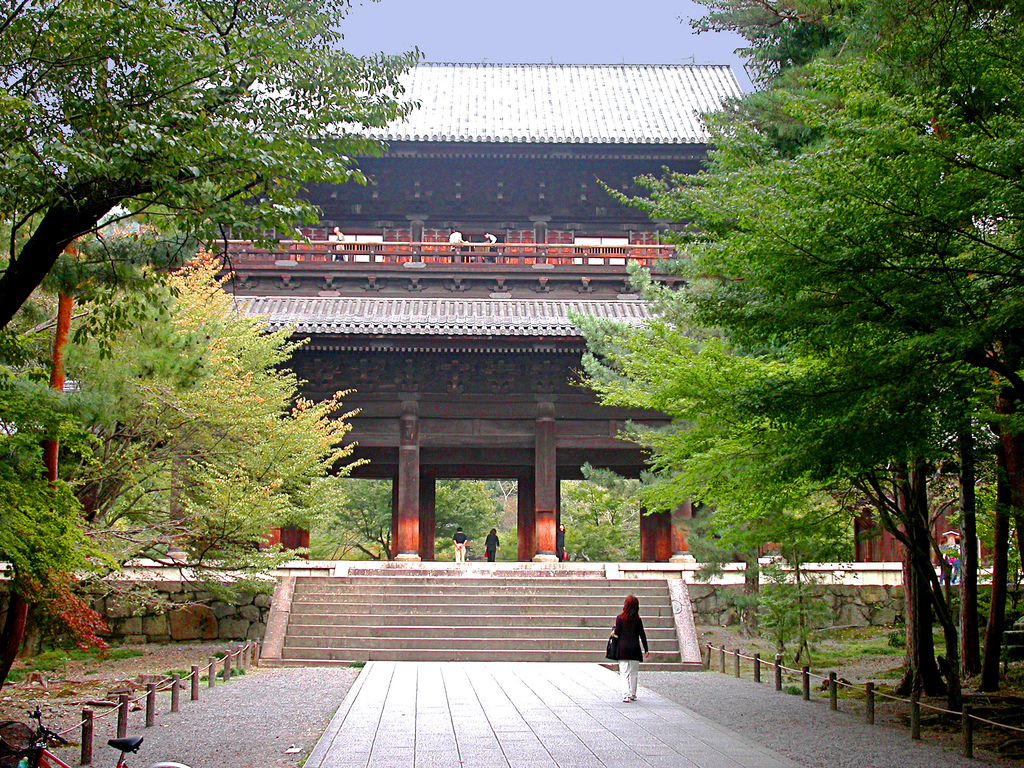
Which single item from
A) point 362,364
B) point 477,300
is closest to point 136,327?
point 362,364

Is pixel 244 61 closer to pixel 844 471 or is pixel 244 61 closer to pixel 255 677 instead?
pixel 844 471

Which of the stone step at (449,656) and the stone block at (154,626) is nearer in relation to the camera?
the stone step at (449,656)

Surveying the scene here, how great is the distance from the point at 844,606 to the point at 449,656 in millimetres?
8374

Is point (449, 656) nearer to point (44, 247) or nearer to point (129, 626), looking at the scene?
point (129, 626)

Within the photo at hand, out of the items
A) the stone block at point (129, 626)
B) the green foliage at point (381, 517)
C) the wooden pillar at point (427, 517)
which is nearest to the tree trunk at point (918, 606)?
the stone block at point (129, 626)

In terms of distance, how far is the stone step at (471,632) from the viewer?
56.2 feet

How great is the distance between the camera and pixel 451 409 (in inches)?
865

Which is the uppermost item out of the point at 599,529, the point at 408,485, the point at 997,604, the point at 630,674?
the point at 408,485

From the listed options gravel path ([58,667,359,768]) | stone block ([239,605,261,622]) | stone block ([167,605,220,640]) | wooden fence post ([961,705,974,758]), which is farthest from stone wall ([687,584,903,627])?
wooden fence post ([961,705,974,758])

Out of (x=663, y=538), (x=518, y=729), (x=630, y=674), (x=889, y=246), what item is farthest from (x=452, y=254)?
(x=889, y=246)

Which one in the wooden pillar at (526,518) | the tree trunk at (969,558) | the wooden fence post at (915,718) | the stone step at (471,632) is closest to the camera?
the wooden fence post at (915,718)

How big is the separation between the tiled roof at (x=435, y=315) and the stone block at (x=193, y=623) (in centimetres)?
580

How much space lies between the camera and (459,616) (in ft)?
59.1

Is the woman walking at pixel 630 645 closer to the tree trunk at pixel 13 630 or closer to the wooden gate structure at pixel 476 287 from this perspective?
the tree trunk at pixel 13 630
